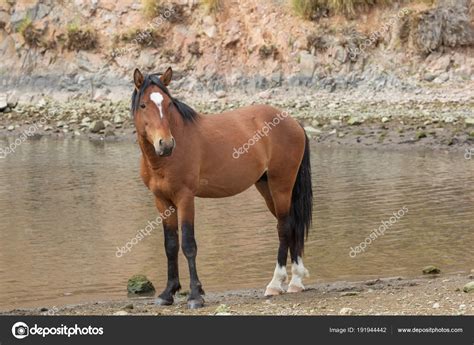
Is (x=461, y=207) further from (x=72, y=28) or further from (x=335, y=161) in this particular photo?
(x=72, y=28)

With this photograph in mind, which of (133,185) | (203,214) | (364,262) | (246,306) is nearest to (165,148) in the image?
(246,306)

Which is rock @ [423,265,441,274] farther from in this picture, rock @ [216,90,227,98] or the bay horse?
rock @ [216,90,227,98]


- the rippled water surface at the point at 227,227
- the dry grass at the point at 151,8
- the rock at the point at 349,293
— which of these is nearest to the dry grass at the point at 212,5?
the dry grass at the point at 151,8

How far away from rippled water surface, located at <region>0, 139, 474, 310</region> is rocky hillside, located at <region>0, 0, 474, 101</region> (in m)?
6.52

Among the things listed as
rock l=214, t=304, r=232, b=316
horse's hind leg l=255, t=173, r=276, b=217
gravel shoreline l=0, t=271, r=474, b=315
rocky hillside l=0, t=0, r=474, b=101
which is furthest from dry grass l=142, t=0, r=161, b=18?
rock l=214, t=304, r=232, b=316

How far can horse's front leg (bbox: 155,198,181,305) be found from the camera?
30.6ft

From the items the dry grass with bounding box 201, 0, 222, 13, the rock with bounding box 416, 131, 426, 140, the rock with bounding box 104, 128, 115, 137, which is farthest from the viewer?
the dry grass with bounding box 201, 0, 222, 13

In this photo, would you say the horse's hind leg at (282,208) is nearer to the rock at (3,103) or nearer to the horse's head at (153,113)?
the horse's head at (153,113)

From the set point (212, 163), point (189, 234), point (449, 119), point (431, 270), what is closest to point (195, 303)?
point (189, 234)

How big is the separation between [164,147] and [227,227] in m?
5.40

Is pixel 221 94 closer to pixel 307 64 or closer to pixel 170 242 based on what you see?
pixel 307 64

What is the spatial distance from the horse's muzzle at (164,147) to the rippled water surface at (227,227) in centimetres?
227

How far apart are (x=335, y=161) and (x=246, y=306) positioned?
11912mm

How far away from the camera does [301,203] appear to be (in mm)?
10391
